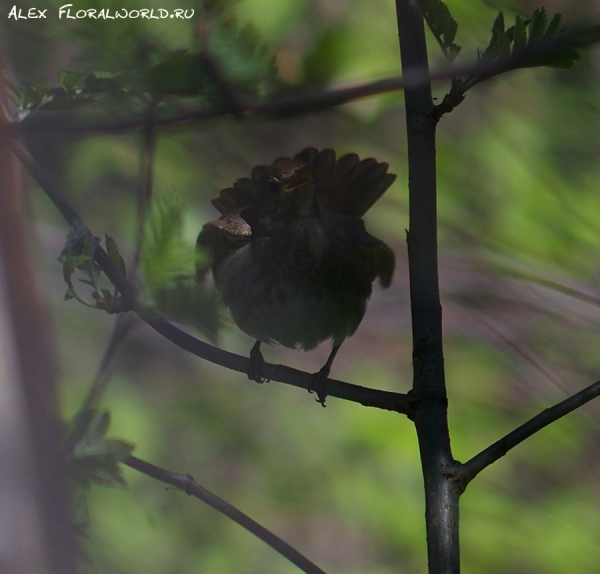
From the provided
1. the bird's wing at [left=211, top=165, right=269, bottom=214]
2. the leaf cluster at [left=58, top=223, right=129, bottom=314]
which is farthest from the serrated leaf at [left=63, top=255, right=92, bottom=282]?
the bird's wing at [left=211, top=165, right=269, bottom=214]

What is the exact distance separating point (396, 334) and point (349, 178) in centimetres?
39

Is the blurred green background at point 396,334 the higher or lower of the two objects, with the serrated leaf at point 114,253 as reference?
higher

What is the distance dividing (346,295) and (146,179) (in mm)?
731

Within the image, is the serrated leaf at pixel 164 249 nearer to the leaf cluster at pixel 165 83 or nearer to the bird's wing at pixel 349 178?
the leaf cluster at pixel 165 83

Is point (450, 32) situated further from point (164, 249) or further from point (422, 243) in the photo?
point (164, 249)

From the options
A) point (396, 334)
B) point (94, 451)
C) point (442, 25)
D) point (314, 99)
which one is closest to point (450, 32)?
point (442, 25)

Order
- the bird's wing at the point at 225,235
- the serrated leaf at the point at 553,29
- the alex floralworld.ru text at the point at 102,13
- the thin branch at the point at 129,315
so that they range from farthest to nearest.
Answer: the bird's wing at the point at 225,235, the thin branch at the point at 129,315, the alex floralworld.ru text at the point at 102,13, the serrated leaf at the point at 553,29

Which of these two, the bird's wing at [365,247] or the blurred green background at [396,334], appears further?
the bird's wing at [365,247]

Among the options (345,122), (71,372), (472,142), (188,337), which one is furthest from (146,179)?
(472,142)

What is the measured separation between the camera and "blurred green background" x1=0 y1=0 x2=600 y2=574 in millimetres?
1192

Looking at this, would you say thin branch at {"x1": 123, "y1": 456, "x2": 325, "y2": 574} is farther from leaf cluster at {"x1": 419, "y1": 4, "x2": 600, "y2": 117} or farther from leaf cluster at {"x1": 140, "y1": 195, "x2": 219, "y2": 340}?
leaf cluster at {"x1": 419, "y1": 4, "x2": 600, "y2": 117}

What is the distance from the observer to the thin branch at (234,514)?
857 mm

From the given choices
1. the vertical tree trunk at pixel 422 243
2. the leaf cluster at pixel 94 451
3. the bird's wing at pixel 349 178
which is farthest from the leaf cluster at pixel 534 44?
the bird's wing at pixel 349 178

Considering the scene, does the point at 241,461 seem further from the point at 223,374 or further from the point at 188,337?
the point at 188,337
